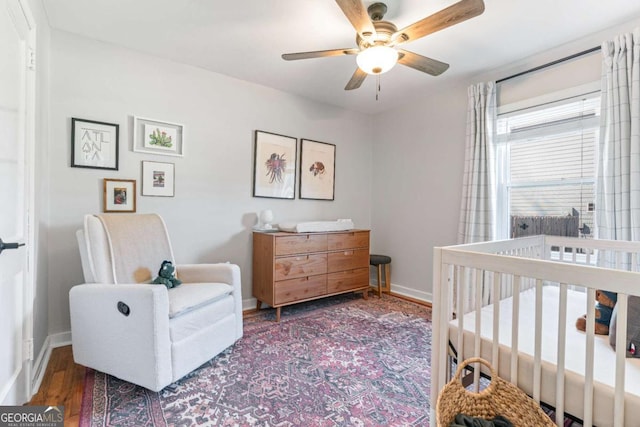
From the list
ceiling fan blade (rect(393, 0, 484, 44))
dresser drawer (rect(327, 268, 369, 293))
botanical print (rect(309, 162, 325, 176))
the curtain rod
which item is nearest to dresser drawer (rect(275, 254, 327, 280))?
dresser drawer (rect(327, 268, 369, 293))

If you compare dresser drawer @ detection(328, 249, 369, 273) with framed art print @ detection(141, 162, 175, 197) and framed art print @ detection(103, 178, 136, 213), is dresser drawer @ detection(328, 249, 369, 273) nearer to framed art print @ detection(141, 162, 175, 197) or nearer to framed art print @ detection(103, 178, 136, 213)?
framed art print @ detection(141, 162, 175, 197)

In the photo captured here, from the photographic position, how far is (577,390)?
102 centimetres

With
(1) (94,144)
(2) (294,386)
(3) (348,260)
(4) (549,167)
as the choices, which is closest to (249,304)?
(3) (348,260)

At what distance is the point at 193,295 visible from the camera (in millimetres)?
1951

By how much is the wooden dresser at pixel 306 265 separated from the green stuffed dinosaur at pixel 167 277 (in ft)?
2.89

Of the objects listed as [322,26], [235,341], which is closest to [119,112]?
[322,26]

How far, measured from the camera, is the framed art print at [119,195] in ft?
8.03

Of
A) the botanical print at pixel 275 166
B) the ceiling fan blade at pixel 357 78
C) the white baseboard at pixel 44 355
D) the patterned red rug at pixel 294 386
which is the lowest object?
the patterned red rug at pixel 294 386

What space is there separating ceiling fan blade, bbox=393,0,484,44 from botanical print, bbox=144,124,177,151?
6.81 ft

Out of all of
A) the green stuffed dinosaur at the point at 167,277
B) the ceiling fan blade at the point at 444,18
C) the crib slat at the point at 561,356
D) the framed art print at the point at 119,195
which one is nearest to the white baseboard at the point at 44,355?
the green stuffed dinosaur at the point at 167,277

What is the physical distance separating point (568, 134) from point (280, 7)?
8.21 ft

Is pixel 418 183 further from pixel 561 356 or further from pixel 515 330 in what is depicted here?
pixel 561 356

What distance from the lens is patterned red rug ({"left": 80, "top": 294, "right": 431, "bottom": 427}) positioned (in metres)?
1.54

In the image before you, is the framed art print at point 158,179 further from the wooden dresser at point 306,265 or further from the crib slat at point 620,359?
the crib slat at point 620,359
